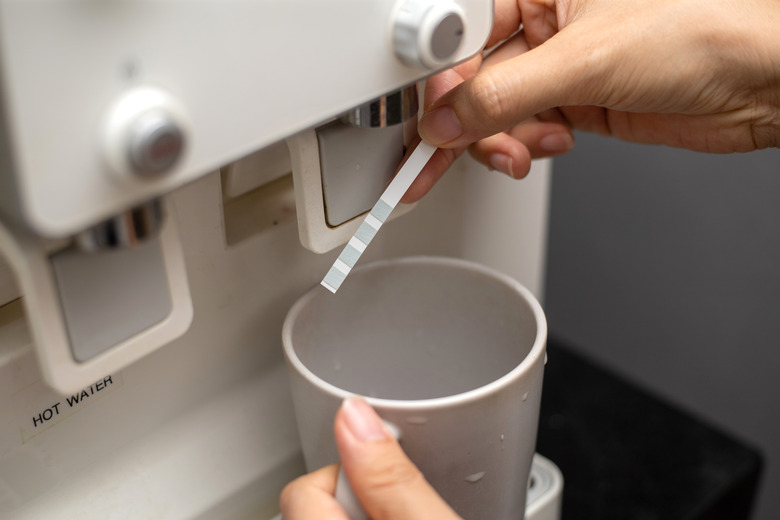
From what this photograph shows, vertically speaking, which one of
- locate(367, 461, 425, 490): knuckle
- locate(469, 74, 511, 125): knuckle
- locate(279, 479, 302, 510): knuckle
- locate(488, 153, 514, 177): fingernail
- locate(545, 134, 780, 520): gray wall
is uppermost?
locate(469, 74, 511, 125): knuckle

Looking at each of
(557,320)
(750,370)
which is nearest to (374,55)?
(750,370)

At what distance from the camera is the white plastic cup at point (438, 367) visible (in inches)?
12.7

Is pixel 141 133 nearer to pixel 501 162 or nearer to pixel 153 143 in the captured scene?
pixel 153 143

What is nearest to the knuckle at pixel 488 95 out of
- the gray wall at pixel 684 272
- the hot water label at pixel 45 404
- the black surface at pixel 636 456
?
the hot water label at pixel 45 404

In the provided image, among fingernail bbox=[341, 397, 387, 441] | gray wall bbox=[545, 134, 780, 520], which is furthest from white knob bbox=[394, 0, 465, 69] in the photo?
gray wall bbox=[545, 134, 780, 520]

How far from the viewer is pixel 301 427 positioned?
1.19 ft

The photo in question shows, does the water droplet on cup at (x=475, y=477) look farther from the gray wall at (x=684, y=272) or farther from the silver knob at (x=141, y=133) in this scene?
the gray wall at (x=684, y=272)

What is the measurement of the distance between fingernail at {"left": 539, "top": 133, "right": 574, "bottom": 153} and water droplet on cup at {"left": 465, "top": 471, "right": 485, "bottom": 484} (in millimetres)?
243

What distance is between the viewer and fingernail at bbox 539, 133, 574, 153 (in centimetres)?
51

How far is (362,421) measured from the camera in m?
0.30

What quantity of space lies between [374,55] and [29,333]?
0.18 metres

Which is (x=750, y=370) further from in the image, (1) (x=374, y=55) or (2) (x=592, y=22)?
(1) (x=374, y=55)

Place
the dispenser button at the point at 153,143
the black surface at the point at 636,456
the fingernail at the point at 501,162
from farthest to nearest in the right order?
the black surface at the point at 636,456 → the fingernail at the point at 501,162 → the dispenser button at the point at 153,143

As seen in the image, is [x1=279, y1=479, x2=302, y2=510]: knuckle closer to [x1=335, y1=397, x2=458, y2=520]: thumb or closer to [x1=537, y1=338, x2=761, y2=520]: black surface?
[x1=335, y1=397, x2=458, y2=520]: thumb
